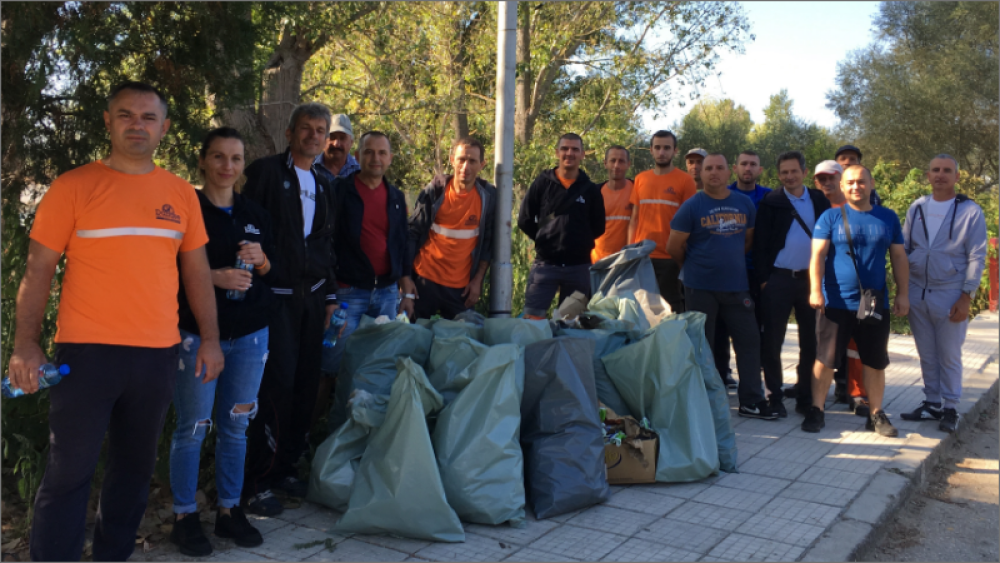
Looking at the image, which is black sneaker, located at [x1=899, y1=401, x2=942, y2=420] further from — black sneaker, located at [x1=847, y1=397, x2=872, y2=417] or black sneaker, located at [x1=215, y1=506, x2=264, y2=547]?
black sneaker, located at [x1=215, y1=506, x2=264, y2=547]

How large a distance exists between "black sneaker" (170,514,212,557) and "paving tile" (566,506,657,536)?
1.67 metres

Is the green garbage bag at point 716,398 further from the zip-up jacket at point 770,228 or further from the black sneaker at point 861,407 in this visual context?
the black sneaker at point 861,407

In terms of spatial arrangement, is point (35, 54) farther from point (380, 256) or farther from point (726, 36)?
point (726, 36)

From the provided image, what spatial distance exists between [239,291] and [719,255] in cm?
364

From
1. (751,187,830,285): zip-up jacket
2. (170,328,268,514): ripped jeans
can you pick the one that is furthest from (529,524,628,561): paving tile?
(751,187,830,285): zip-up jacket

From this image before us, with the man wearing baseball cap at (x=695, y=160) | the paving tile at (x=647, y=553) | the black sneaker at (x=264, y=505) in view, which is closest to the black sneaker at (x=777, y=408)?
the man wearing baseball cap at (x=695, y=160)

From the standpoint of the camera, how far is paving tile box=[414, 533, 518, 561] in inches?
140

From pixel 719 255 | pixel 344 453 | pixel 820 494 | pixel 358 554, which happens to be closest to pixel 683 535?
pixel 820 494

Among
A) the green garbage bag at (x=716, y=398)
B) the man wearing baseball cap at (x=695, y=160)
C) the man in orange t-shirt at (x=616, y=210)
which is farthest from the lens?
the man wearing baseball cap at (x=695, y=160)

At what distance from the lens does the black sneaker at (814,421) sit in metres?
5.98

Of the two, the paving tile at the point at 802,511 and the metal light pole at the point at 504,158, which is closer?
the paving tile at the point at 802,511

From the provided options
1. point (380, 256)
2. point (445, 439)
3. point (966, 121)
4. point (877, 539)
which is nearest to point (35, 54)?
point (380, 256)

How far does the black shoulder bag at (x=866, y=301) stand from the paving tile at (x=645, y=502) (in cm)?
230

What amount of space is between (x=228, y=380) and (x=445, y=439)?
1.02 m
